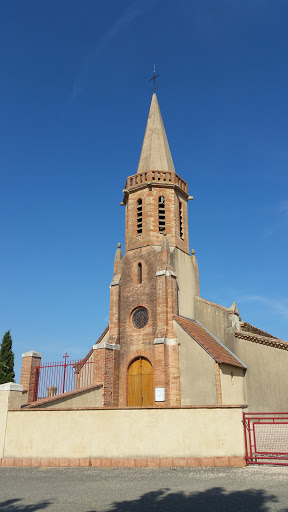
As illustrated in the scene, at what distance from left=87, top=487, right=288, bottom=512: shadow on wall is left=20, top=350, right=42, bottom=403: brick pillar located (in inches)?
467

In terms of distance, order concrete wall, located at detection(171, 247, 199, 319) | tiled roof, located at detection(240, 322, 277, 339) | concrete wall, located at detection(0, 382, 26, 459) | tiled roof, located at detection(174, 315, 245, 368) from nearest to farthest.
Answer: concrete wall, located at detection(0, 382, 26, 459) < tiled roof, located at detection(174, 315, 245, 368) < concrete wall, located at detection(171, 247, 199, 319) < tiled roof, located at detection(240, 322, 277, 339)

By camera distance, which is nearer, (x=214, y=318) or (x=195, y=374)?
(x=195, y=374)

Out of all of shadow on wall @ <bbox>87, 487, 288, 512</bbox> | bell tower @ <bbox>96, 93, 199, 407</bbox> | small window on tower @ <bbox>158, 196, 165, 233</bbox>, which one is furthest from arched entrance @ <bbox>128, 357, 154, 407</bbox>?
shadow on wall @ <bbox>87, 487, 288, 512</bbox>

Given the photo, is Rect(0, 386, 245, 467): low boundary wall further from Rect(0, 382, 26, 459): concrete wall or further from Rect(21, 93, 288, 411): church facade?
Rect(21, 93, 288, 411): church facade

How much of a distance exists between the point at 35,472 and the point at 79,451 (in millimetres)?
1364

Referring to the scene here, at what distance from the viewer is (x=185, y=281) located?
78.7ft

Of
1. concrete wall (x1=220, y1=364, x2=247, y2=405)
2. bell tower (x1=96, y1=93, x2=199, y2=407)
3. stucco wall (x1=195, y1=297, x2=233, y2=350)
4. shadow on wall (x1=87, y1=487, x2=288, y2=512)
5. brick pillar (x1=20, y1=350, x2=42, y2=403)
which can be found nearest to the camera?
shadow on wall (x1=87, y1=487, x2=288, y2=512)

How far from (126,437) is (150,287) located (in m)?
11.7

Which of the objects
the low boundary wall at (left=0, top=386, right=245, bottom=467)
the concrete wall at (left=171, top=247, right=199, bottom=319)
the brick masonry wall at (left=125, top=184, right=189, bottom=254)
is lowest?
the low boundary wall at (left=0, top=386, right=245, bottom=467)

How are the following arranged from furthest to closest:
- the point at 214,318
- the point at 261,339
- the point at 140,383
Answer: the point at 214,318 < the point at 261,339 < the point at 140,383

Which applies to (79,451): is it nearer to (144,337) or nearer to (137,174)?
(144,337)

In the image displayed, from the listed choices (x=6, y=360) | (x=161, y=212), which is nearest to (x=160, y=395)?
(x=161, y=212)

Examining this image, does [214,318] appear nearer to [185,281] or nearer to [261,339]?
[185,281]

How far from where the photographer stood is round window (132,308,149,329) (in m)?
22.3
